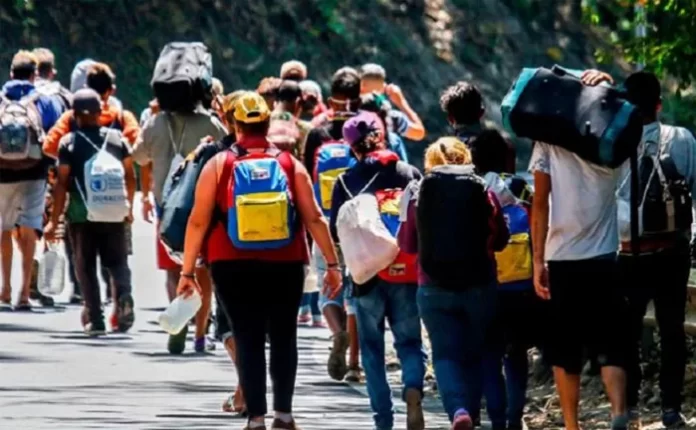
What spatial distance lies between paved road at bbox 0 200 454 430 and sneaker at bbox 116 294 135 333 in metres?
0.09

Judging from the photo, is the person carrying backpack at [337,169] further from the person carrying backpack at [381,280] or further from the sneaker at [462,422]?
the sneaker at [462,422]

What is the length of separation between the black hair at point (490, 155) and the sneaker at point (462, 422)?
1.44 m

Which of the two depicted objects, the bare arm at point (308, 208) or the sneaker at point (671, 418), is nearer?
the bare arm at point (308, 208)

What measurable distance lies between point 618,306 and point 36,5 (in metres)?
23.8

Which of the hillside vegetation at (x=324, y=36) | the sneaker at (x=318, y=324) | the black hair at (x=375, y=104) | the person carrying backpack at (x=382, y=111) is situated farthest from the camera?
the hillside vegetation at (x=324, y=36)

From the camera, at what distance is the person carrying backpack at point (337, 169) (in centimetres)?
1612

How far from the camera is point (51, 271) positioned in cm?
1959

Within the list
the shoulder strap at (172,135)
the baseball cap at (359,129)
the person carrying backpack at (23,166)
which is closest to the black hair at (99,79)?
the person carrying backpack at (23,166)

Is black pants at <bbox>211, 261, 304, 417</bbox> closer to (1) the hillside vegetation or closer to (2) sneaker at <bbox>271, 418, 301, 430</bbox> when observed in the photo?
(2) sneaker at <bbox>271, 418, 301, 430</bbox>

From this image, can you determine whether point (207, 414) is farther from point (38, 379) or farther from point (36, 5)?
point (36, 5)

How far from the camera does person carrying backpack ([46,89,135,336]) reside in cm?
1864

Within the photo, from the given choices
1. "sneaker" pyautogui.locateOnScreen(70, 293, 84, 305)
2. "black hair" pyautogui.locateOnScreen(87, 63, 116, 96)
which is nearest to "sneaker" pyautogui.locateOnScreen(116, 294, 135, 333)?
"black hair" pyautogui.locateOnScreen(87, 63, 116, 96)

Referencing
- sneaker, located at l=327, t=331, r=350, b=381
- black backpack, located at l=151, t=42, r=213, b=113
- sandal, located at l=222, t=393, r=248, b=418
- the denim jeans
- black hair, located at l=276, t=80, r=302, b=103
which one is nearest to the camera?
the denim jeans

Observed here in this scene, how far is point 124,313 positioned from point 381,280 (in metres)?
5.59
